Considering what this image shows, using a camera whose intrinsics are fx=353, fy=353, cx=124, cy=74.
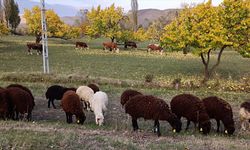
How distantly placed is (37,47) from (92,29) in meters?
16.1

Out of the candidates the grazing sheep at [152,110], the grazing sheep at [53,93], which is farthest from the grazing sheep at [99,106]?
the grazing sheep at [53,93]

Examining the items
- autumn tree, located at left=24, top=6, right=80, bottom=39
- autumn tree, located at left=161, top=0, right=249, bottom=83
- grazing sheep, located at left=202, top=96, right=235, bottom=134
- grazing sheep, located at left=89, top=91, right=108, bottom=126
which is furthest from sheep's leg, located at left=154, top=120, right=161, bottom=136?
autumn tree, located at left=24, top=6, right=80, bottom=39

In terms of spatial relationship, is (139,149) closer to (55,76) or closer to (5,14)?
(55,76)

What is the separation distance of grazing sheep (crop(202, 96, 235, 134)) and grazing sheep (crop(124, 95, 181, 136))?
1.81m

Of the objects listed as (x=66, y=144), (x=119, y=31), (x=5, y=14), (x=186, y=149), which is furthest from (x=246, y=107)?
(x=5, y=14)

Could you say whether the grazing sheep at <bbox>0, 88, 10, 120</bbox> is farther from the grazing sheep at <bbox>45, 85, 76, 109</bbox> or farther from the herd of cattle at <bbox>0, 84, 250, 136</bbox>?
the grazing sheep at <bbox>45, 85, 76, 109</bbox>

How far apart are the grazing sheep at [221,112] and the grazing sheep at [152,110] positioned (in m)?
1.81

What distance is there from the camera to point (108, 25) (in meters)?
57.3

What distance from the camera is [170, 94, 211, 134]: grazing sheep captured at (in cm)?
1214

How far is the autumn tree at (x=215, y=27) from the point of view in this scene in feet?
Result: 84.5

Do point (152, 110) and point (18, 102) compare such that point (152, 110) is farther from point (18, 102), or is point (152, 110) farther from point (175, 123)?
point (18, 102)

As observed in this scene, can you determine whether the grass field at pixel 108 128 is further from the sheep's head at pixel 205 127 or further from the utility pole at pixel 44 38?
the utility pole at pixel 44 38

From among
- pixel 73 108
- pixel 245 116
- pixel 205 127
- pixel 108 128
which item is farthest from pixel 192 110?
pixel 73 108

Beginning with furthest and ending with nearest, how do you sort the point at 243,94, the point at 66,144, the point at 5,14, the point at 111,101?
the point at 5,14, the point at 243,94, the point at 111,101, the point at 66,144
